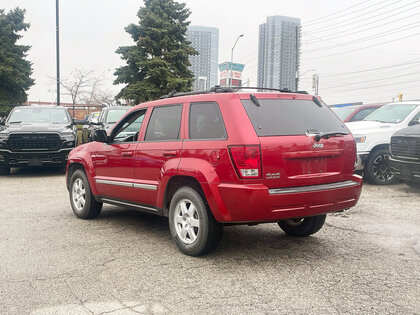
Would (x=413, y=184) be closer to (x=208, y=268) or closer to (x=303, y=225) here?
(x=303, y=225)

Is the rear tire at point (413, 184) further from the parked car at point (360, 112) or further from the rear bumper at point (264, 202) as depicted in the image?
the rear bumper at point (264, 202)

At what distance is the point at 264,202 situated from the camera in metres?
4.11

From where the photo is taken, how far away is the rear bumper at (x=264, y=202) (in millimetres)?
4102

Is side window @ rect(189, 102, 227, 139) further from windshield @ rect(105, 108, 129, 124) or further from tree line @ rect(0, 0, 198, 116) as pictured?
tree line @ rect(0, 0, 198, 116)

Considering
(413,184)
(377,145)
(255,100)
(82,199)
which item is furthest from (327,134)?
(377,145)

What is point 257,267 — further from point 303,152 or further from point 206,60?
point 206,60

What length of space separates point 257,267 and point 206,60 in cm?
6714

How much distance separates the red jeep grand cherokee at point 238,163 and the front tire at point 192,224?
0.01 metres

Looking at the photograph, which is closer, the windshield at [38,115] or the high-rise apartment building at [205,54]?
the windshield at [38,115]

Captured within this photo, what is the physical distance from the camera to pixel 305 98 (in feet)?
15.9

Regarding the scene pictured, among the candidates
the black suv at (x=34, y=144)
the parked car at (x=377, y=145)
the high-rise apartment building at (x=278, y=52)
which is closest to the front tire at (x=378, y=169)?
the parked car at (x=377, y=145)

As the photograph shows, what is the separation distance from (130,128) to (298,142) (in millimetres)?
2705

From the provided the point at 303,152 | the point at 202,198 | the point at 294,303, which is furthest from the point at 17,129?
the point at 294,303

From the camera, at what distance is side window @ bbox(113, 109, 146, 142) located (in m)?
5.74
